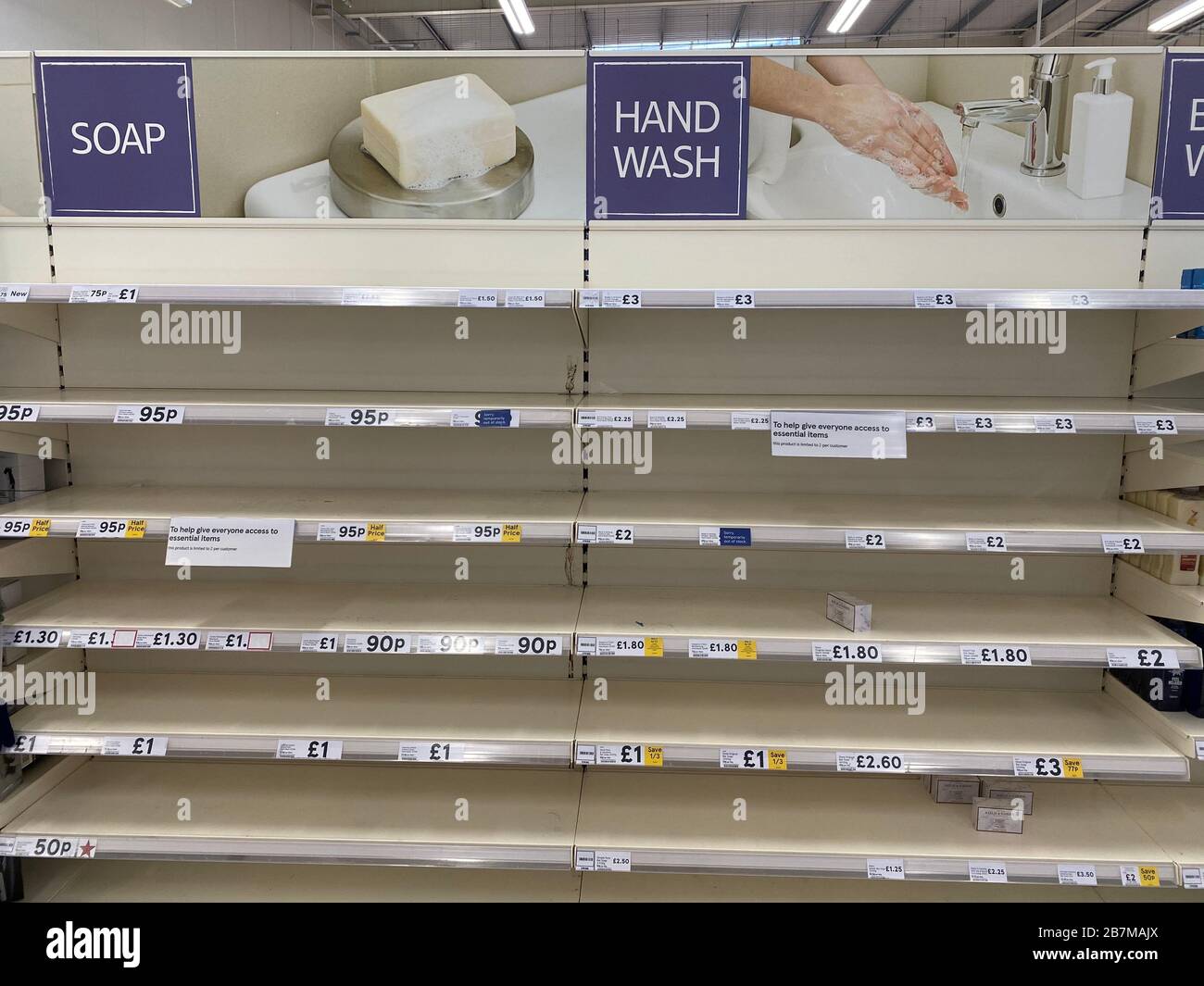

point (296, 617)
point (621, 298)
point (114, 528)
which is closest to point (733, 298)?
point (621, 298)

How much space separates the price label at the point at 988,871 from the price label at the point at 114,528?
2.25 metres

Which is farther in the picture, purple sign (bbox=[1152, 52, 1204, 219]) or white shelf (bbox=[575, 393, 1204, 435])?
purple sign (bbox=[1152, 52, 1204, 219])

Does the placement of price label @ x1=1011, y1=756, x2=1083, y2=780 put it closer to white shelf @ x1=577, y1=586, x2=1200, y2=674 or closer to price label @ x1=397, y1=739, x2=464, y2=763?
white shelf @ x1=577, y1=586, x2=1200, y2=674

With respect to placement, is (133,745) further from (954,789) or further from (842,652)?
(954,789)

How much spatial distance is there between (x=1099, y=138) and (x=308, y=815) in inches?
112

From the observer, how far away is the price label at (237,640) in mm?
2068

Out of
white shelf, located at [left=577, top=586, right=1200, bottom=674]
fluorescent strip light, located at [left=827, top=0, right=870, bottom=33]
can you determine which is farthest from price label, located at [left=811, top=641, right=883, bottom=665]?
fluorescent strip light, located at [left=827, top=0, right=870, bottom=33]

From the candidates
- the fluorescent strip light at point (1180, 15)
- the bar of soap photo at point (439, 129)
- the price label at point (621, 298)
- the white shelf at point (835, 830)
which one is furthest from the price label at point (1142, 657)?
the fluorescent strip light at point (1180, 15)

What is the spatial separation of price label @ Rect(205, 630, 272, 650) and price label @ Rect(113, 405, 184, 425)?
0.55 metres

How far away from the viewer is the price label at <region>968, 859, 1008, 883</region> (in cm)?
200

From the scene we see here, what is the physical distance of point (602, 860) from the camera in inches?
81.0

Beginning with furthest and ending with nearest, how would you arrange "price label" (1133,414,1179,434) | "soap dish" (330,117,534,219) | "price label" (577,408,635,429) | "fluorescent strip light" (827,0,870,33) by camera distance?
"fluorescent strip light" (827,0,870,33) → "soap dish" (330,117,534,219) → "price label" (577,408,635,429) → "price label" (1133,414,1179,434)

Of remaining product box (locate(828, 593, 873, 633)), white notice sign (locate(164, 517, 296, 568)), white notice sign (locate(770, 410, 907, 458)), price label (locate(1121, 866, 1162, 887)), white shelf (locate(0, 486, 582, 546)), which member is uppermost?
white notice sign (locate(770, 410, 907, 458))

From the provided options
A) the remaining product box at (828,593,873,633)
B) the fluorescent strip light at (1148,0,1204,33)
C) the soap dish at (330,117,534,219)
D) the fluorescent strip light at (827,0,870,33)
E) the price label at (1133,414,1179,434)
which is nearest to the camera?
the price label at (1133,414,1179,434)
